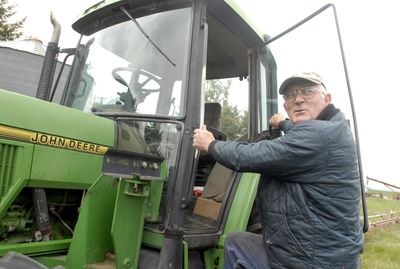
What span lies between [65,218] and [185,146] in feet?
3.02

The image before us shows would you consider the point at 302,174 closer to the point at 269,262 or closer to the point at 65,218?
the point at 269,262

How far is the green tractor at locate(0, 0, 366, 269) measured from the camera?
89.3 inches

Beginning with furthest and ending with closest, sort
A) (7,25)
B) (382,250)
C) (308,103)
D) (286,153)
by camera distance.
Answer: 1. (7,25)
2. (382,250)
3. (308,103)
4. (286,153)

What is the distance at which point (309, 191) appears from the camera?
6.80 feet

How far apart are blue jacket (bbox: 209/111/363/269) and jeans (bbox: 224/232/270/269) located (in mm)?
238

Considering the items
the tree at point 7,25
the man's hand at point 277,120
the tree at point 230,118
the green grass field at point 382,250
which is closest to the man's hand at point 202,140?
the man's hand at point 277,120

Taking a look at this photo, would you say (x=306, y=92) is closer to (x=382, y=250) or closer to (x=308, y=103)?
(x=308, y=103)

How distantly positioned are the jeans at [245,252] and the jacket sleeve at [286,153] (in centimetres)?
59

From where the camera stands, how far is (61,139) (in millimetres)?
2387

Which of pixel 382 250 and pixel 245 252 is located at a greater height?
pixel 382 250

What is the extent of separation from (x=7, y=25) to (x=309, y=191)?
2128cm

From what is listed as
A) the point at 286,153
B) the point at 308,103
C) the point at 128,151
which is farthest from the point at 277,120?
the point at 128,151

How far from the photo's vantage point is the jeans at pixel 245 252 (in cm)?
241

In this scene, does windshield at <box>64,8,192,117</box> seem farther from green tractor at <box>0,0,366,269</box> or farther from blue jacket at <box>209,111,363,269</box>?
blue jacket at <box>209,111,363,269</box>
